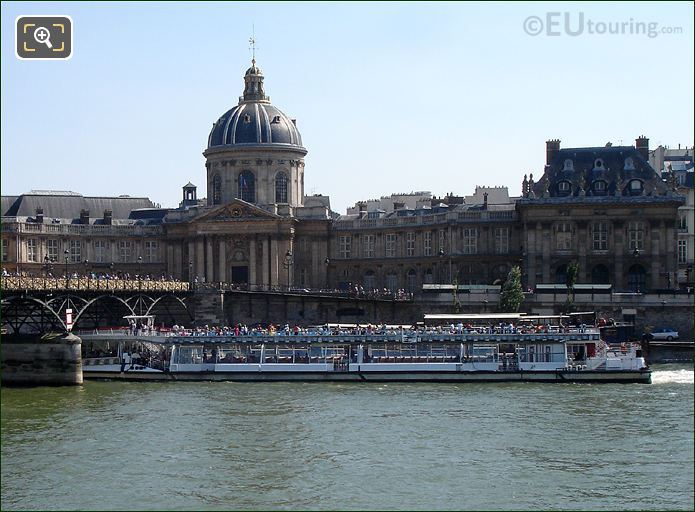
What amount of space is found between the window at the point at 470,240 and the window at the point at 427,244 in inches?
177

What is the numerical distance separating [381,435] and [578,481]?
11443 mm

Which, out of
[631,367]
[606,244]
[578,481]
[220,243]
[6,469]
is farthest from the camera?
[220,243]

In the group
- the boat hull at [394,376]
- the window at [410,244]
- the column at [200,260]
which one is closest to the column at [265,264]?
the column at [200,260]

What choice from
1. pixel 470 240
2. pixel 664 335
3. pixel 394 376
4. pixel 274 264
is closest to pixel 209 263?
pixel 274 264

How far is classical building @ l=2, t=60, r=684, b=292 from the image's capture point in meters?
99.4

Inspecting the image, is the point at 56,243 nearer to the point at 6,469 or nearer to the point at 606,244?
the point at 606,244

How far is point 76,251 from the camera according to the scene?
392 feet

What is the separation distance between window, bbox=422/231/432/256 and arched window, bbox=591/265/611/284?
670 inches

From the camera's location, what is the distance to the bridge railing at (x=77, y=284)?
71544 millimetres

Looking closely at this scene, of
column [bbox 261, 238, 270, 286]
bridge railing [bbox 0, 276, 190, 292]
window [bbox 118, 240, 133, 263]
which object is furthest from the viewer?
window [bbox 118, 240, 133, 263]

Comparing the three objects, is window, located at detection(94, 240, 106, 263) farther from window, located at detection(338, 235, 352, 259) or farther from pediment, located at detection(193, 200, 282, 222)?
window, located at detection(338, 235, 352, 259)

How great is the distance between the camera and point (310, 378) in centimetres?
7288

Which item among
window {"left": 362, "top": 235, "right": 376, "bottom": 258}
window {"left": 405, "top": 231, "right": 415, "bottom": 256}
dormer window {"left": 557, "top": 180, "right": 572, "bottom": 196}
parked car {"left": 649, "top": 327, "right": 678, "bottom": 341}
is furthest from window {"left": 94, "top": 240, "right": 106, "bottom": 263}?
parked car {"left": 649, "top": 327, "right": 678, "bottom": 341}

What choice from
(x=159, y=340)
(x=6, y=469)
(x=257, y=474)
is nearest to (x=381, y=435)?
(x=257, y=474)
